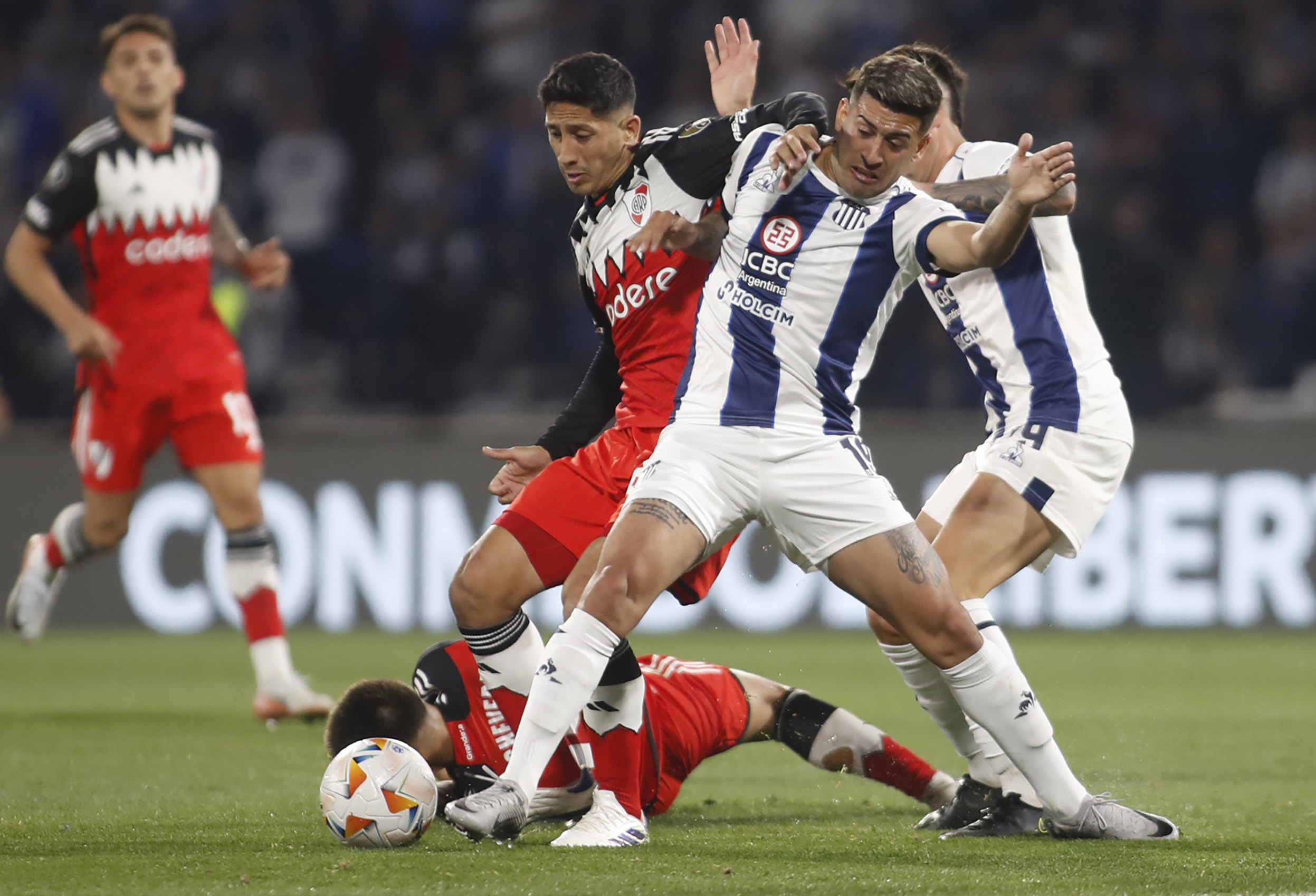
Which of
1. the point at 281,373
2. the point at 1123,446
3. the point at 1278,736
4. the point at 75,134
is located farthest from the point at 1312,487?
the point at 75,134

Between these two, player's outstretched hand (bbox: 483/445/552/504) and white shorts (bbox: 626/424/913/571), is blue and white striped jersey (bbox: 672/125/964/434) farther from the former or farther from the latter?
player's outstretched hand (bbox: 483/445/552/504)

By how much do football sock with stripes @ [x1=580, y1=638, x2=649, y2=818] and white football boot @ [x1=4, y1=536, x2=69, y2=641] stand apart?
4.12 meters

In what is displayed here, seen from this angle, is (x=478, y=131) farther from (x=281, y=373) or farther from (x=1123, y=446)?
(x=1123, y=446)

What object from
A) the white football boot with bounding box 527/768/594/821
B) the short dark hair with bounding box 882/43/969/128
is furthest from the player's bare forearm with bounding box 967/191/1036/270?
the white football boot with bounding box 527/768/594/821

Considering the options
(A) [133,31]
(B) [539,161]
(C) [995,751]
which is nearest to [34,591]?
(A) [133,31]

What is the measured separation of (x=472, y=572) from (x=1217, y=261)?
9.12 metres

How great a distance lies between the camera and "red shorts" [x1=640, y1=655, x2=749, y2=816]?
4910mm

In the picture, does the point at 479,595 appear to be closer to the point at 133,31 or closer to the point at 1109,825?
the point at 1109,825

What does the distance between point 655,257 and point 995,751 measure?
5.50 feet

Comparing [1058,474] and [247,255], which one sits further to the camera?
[247,255]

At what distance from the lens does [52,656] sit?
10.1 metres

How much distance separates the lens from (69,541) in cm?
778

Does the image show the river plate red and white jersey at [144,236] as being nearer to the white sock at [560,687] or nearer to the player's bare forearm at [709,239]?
the player's bare forearm at [709,239]

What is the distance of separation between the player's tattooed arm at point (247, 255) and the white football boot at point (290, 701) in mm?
1745
